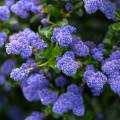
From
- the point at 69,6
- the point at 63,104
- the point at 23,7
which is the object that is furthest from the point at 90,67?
the point at 23,7

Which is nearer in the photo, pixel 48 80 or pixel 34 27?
pixel 48 80

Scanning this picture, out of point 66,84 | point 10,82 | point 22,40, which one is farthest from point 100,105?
point 22,40

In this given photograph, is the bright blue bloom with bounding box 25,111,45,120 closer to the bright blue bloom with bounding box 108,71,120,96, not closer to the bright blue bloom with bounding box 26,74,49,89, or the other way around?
the bright blue bloom with bounding box 26,74,49,89

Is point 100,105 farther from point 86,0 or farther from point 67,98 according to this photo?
point 86,0

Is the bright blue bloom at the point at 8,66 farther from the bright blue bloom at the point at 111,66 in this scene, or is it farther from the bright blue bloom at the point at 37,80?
the bright blue bloom at the point at 111,66

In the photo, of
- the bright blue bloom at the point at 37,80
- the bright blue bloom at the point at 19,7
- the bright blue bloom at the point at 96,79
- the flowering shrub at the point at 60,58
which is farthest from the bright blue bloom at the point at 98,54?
the bright blue bloom at the point at 19,7

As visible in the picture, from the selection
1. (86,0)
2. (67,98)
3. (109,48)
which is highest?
(86,0)
